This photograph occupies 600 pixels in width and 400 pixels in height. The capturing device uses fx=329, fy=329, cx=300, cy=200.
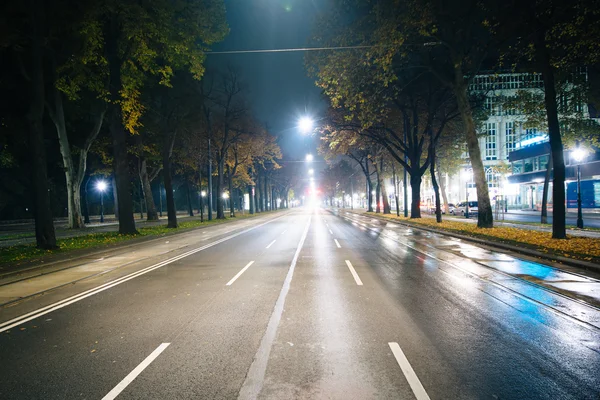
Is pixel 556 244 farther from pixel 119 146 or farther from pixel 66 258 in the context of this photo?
pixel 119 146

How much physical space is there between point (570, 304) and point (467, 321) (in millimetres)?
2453

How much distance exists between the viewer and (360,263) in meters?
10.6

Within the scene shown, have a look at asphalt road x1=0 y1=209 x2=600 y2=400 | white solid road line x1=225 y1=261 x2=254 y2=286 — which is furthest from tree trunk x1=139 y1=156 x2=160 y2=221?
asphalt road x1=0 y1=209 x2=600 y2=400

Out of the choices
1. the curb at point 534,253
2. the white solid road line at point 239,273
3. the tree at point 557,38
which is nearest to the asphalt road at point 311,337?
the white solid road line at point 239,273

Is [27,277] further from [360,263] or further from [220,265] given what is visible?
[360,263]

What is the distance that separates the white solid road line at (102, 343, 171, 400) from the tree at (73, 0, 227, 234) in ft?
55.6

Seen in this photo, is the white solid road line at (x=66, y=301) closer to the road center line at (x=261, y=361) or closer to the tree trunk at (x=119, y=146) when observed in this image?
the road center line at (x=261, y=361)

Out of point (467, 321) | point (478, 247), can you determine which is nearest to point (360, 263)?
point (467, 321)

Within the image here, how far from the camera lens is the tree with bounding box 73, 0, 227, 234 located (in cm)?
1688

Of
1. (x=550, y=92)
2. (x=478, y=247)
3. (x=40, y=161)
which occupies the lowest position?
(x=478, y=247)

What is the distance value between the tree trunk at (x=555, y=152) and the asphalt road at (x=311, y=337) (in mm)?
5975

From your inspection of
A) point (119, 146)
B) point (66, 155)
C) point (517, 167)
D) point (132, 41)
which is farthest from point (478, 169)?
point (517, 167)

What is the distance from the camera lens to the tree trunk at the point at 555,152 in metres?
13.4

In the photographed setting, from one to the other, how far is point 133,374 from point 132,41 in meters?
19.8
